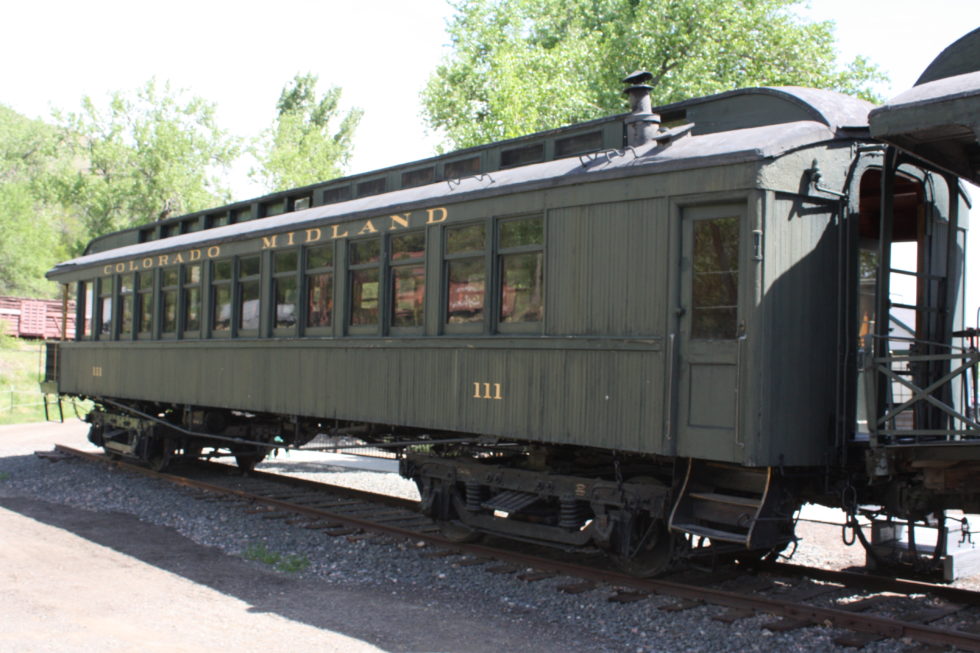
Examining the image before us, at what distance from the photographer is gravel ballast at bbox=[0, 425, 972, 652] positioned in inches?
226

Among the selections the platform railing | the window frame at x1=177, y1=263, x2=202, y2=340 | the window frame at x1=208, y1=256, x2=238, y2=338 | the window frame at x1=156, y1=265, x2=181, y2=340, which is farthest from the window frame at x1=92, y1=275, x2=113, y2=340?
the platform railing

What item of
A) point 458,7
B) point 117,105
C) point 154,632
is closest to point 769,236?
point 154,632

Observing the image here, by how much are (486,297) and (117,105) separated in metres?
37.1

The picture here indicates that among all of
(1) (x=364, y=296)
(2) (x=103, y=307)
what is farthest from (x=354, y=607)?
(2) (x=103, y=307)

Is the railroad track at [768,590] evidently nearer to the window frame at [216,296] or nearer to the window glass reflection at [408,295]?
the window glass reflection at [408,295]

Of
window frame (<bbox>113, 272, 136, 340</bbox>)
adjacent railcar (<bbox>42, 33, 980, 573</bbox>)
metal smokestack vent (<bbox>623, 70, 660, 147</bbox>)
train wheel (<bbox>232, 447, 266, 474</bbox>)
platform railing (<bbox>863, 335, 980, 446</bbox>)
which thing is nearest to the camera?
platform railing (<bbox>863, 335, 980, 446</bbox>)

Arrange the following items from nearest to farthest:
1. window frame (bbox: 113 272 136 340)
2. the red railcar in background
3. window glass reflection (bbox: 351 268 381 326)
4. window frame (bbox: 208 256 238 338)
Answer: window glass reflection (bbox: 351 268 381 326) → window frame (bbox: 208 256 238 338) → window frame (bbox: 113 272 136 340) → the red railcar in background

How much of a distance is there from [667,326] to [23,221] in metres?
52.2

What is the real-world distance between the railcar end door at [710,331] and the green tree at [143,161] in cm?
3520

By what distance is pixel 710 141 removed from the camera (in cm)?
659

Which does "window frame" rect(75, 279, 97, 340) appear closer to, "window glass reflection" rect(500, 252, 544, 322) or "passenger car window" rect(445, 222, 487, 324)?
"passenger car window" rect(445, 222, 487, 324)

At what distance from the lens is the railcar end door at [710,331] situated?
237 inches

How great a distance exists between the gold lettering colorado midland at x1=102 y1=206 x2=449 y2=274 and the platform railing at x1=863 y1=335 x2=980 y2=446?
372 cm

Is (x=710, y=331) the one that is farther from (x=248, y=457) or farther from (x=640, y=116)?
(x=248, y=457)
